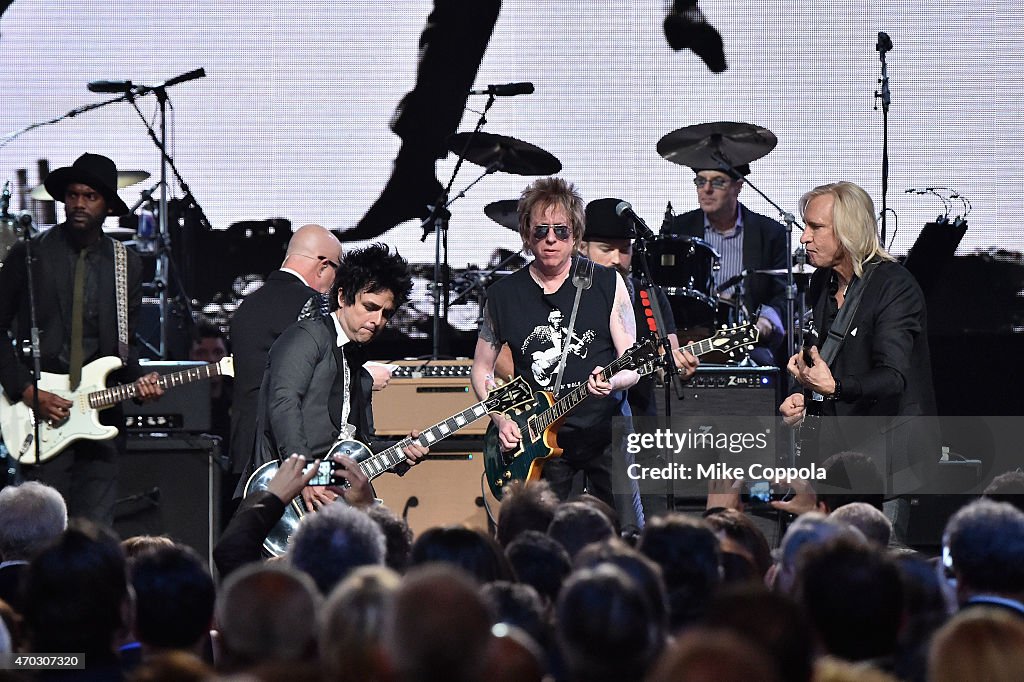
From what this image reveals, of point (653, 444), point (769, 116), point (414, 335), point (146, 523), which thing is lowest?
point (146, 523)

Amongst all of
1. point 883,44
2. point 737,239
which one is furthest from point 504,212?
point 883,44

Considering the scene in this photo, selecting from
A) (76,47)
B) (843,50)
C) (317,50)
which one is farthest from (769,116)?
(76,47)

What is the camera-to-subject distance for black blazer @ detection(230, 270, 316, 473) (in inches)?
279

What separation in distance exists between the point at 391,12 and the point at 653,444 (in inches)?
175

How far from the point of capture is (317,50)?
32.3 ft

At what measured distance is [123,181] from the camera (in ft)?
30.3

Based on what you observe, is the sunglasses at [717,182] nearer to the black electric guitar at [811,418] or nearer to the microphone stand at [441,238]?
the microphone stand at [441,238]

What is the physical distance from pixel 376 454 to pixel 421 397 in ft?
7.43

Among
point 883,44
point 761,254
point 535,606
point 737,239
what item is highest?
point 883,44

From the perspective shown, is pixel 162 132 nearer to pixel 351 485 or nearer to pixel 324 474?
pixel 324 474

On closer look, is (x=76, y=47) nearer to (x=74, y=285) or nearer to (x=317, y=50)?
(x=317, y=50)

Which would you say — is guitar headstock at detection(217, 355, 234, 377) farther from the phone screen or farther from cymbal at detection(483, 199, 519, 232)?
cymbal at detection(483, 199, 519, 232)

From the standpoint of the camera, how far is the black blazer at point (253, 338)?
709 cm

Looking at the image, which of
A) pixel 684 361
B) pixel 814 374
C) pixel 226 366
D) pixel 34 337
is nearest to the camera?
pixel 814 374
